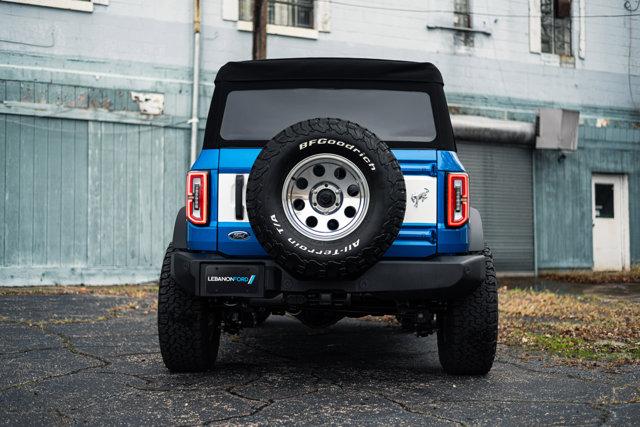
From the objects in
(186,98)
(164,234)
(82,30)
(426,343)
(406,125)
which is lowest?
(426,343)

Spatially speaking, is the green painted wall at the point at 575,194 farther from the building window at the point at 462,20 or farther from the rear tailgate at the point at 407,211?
the rear tailgate at the point at 407,211

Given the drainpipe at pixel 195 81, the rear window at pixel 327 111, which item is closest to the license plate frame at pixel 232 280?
the rear window at pixel 327 111

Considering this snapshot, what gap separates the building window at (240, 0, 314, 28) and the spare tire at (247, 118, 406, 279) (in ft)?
32.7

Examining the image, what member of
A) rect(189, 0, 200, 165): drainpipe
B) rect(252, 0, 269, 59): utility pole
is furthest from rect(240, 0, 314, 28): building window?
rect(252, 0, 269, 59): utility pole

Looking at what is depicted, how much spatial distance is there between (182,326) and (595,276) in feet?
37.9

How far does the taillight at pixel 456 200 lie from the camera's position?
463 centimetres

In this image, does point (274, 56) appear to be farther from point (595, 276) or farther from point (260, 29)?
point (595, 276)

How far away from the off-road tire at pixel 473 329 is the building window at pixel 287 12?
390 inches

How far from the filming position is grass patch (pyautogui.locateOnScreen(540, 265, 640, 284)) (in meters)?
14.1

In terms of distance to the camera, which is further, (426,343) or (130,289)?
(130,289)

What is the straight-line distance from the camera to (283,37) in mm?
13883

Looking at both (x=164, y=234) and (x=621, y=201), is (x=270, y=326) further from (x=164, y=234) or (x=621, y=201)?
(x=621, y=201)

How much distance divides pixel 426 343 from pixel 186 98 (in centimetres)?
790

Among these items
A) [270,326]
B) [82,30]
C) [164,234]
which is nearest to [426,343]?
[270,326]
